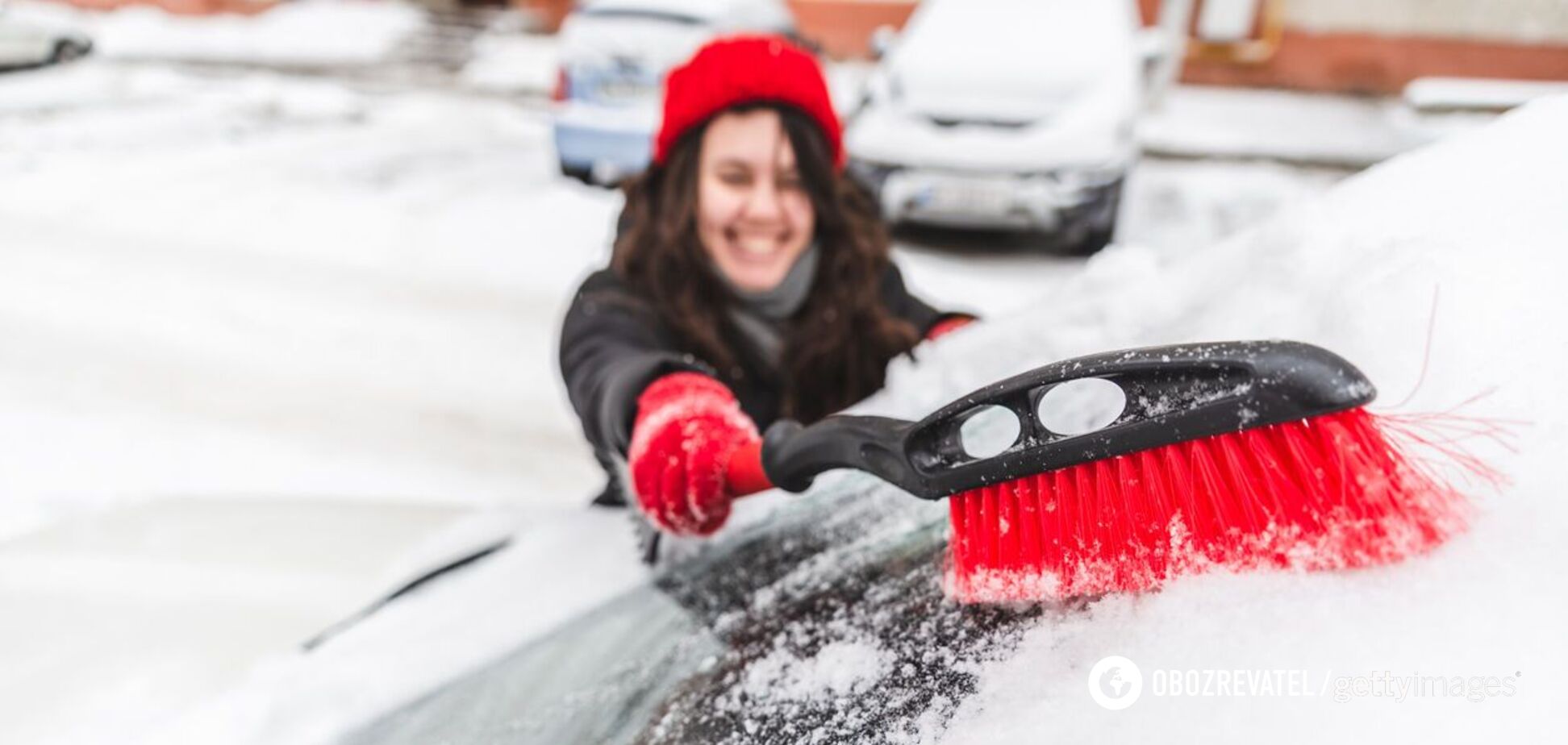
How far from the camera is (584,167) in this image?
6.07m

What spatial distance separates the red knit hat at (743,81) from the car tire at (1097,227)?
3536mm

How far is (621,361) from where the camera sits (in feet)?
4.50

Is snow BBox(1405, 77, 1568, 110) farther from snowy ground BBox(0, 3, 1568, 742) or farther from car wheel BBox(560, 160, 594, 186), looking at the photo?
car wheel BBox(560, 160, 594, 186)

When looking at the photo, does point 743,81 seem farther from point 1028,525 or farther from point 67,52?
point 67,52

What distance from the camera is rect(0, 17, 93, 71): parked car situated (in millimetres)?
6695

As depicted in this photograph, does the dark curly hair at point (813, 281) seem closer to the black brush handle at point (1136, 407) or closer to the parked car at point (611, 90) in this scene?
the black brush handle at point (1136, 407)

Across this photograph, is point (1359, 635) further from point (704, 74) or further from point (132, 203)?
point (132, 203)

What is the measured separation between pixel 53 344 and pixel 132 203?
6.65 ft

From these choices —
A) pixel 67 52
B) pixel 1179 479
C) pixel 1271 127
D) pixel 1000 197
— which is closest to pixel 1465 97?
pixel 1179 479

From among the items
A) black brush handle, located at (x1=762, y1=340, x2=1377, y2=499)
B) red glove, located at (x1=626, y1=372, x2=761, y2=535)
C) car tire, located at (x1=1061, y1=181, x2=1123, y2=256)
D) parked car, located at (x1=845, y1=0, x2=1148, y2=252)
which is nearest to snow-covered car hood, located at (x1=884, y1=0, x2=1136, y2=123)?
parked car, located at (x1=845, y1=0, x2=1148, y2=252)

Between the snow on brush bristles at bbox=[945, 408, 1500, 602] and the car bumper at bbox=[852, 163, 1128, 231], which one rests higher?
the snow on brush bristles at bbox=[945, 408, 1500, 602]

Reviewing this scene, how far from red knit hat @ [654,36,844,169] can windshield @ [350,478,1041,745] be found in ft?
3.00

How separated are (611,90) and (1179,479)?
5904 mm

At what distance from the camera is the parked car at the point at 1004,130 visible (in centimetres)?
478
